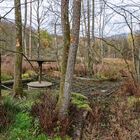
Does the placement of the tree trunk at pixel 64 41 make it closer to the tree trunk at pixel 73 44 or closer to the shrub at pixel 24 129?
the tree trunk at pixel 73 44

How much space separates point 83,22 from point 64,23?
41.1 feet

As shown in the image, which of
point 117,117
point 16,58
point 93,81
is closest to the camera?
point 117,117

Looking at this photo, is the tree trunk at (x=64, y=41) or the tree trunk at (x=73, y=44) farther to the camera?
the tree trunk at (x=64, y=41)

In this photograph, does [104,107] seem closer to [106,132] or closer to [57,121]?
[106,132]

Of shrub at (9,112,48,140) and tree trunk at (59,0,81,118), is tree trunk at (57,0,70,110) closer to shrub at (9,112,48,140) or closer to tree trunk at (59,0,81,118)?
tree trunk at (59,0,81,118)

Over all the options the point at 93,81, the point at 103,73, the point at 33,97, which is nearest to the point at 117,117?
the point at 33,97

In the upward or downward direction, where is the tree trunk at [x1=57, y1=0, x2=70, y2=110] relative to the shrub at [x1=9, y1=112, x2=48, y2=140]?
upward

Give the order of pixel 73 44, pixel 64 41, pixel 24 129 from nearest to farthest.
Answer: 1. pixel 24 129
2. pixel 73 44
3. pixel 64 41

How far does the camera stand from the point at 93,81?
16172 millimetres

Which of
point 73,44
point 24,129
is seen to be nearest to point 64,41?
point 73,44

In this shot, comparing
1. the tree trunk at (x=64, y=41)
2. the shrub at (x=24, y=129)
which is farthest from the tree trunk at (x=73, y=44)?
the shrub at (x=24, y=129)

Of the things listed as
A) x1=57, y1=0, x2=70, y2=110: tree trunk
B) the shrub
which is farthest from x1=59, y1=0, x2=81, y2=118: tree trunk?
the shrub

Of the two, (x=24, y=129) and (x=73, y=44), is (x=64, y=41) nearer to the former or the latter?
(x=73, y=44)

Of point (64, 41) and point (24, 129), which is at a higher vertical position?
point (64, 41)
